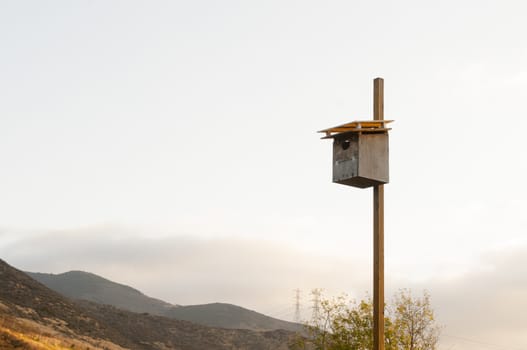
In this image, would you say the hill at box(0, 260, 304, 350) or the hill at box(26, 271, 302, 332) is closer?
the hill at box(0, 260, 304, 350)

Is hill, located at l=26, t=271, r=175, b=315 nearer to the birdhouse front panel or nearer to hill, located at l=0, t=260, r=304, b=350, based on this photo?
hill, located at l=0, t=260, r=304, b=350

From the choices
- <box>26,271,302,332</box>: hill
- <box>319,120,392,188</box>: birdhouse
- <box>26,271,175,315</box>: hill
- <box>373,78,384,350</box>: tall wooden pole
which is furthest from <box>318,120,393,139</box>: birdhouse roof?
<box>26,271,175,315</box>: hill

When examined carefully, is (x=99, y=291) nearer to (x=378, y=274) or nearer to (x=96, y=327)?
(x=96, y=327)

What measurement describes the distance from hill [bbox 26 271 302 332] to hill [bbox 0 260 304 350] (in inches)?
1486

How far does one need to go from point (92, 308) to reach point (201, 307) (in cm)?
6754

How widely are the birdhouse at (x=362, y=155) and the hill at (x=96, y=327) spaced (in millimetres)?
27763

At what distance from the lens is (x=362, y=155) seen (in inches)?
637

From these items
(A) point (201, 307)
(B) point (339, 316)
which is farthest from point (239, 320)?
(B) point (339, 316)

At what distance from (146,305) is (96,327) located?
315ft

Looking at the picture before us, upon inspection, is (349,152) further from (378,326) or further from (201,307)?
(201,307)

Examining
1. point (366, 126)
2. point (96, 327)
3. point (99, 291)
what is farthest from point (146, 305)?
point (366, 126)

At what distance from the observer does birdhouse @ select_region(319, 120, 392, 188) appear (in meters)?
16.0

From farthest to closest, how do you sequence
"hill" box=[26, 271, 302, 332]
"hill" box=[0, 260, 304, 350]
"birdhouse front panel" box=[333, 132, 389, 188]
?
"hill" box=[26, 271, 302, 332]
"hill" box=[0, 260, 304, 350]
"birdhouse front panel" box=[333, 132, 389, 188]

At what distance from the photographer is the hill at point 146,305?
442ft
